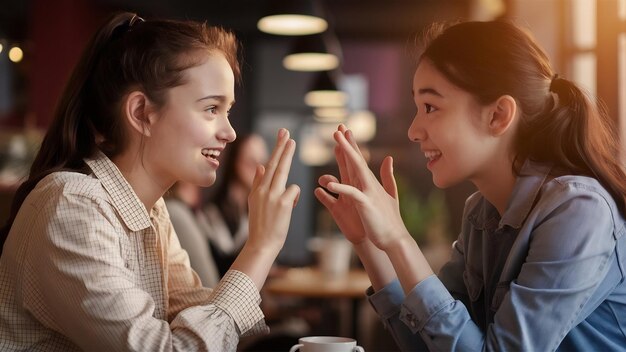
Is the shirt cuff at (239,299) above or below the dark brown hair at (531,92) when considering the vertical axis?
below

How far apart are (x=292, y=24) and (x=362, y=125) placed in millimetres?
5909

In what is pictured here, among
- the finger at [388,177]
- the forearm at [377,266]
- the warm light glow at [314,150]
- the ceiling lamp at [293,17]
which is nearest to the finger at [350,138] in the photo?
the finger at [388,177]

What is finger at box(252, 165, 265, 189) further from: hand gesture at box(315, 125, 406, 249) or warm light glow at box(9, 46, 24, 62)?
warm light glow at box(9, 46, 24, 62)

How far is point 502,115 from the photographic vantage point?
1509mm

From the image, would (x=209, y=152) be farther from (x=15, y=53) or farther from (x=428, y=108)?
(x=15, y=53)

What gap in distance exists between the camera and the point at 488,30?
4.92 feet

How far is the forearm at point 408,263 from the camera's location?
4.53ft

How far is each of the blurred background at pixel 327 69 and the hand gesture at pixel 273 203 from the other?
0.47 m

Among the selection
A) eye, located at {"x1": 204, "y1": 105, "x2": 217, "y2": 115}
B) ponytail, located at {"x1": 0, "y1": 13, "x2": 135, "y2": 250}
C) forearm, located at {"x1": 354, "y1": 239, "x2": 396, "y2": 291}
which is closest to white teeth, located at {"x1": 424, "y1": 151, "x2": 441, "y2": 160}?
forearm, located at {"x1": 354, "y1": 239, "x2": 396, "y2": 291}

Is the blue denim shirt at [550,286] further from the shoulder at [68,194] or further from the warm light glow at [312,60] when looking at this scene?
the warm light glow at [312,60]

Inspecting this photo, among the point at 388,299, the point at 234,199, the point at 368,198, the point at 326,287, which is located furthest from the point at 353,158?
the point at 234,199

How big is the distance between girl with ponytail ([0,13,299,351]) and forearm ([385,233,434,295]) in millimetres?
225

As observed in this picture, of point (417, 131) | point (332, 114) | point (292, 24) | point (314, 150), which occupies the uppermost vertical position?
point (292, 24)

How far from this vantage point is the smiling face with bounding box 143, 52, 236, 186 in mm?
1525
